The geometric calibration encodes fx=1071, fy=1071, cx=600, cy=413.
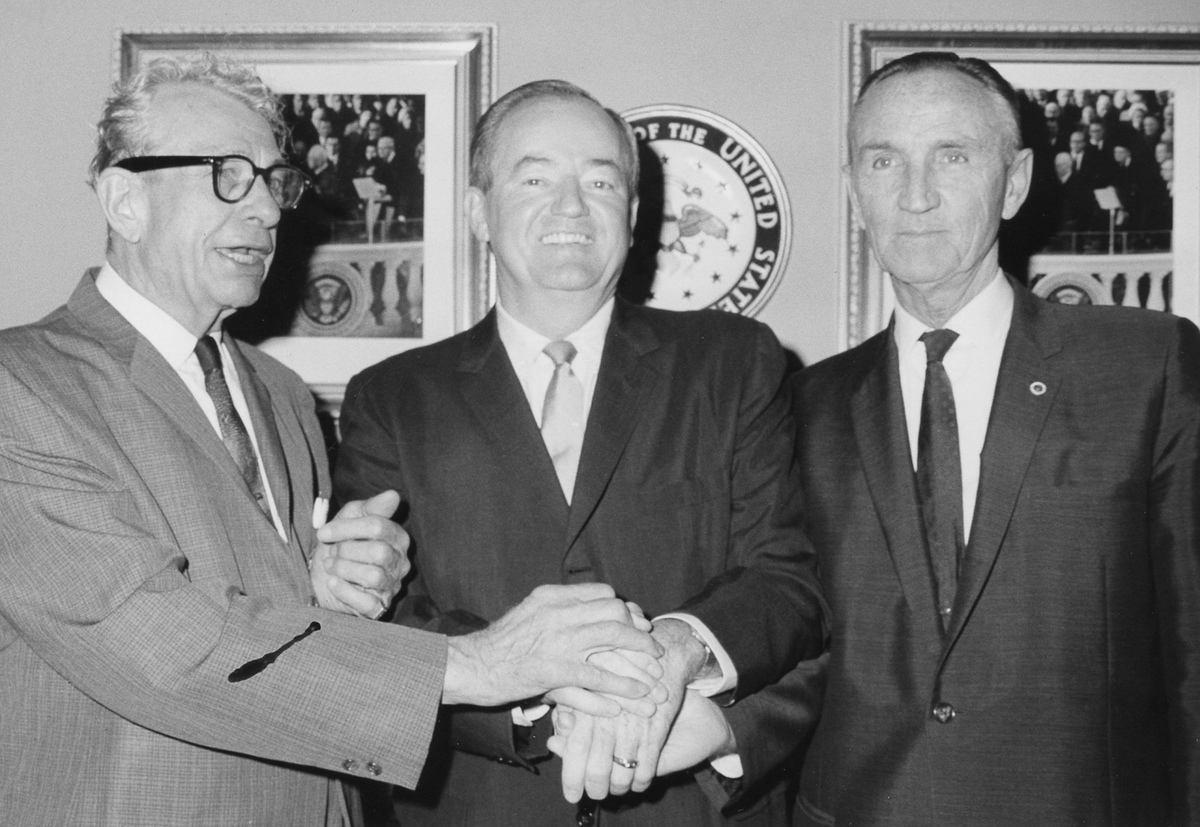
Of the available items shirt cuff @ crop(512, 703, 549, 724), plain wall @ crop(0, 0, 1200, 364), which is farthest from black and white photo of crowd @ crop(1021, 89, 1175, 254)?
shirt cuff @ crop(512, 703, 549, 724)

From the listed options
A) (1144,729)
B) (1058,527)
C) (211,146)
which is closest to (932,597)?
(1058,527)

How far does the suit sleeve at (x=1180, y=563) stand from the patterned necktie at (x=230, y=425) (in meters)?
1.54

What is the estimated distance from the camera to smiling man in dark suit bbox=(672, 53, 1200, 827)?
1740 millimetres

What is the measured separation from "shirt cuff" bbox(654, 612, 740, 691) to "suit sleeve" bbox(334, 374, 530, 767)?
289 mm

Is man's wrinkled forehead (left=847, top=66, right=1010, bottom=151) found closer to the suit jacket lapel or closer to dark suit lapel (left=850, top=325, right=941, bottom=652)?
dark suit lapel (left=850, top=325, right=941, bottom=652)

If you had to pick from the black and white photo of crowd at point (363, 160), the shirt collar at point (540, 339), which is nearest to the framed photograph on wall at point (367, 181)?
the black and white photo of crowd at point (363, 160)

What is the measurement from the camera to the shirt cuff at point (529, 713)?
1.81m

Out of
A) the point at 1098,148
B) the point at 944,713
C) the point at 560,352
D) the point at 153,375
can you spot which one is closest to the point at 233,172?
the point at 153,375

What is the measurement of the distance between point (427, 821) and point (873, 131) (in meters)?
1.50

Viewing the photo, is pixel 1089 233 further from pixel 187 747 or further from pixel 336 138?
pixel 187 747

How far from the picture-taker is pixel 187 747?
68.1 inches

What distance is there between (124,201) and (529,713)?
1.21 meters

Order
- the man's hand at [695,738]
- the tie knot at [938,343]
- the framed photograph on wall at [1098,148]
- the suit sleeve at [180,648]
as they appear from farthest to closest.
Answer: the framed photograph on wall at [1098,148]
the tie knot at [938,343]
the man's hand at [695,738]
the suit sleeve at [180,648]

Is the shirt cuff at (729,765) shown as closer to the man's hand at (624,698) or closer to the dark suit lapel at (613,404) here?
the man's hand at (624,698)
